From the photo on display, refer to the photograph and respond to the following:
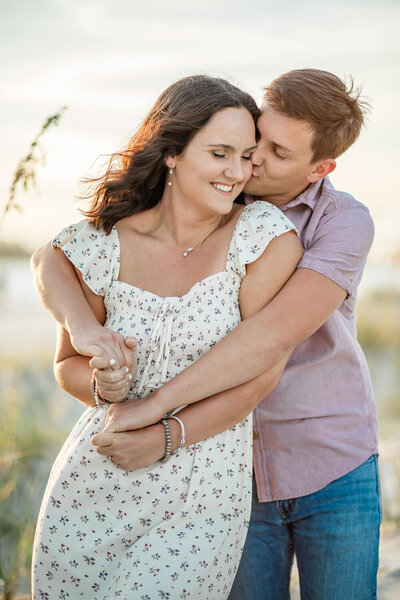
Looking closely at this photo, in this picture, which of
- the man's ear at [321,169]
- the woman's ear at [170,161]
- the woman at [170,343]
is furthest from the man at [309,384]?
the woman's ear at [170,161]

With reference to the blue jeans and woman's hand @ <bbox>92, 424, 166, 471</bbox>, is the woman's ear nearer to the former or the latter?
woman's hand @ <bbox>92, 424, 166, 471</bbox>

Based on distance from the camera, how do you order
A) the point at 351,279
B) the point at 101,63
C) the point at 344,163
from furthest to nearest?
the point at 344,163 < the point at 101,63 < the point at 351,279

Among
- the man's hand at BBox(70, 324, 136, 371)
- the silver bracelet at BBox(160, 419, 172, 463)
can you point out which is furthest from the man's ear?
the silver bracelet at BBox(160, 419, 172, 463)

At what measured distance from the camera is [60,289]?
2348mm

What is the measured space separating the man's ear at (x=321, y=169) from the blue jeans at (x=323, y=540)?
1.06 meters

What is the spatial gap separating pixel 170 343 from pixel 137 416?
0.90 feet

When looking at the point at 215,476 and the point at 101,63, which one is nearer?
the point at 215,476

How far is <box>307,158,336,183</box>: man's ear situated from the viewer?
8.04ft

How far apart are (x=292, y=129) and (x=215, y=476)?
4.02ft

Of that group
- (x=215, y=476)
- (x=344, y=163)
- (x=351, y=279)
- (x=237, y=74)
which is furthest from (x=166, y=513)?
(x=344, y=163)

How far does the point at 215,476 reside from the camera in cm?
218

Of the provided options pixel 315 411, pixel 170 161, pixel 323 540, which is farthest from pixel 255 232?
pixel 323 540

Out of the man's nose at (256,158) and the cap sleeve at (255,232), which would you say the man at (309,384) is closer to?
the man's nose at (256,158)

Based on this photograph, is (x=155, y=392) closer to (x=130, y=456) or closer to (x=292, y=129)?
(x=130, y=456)
